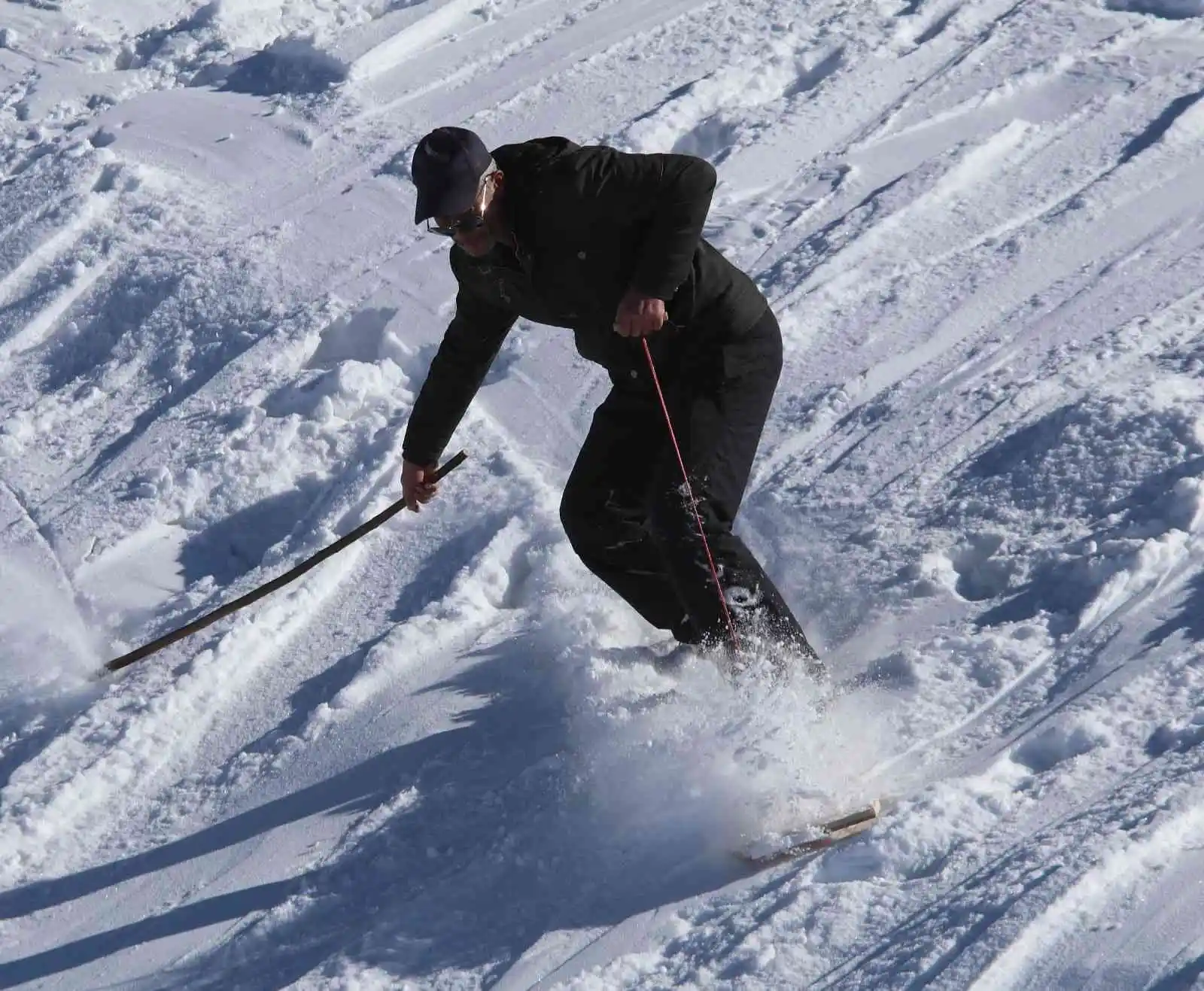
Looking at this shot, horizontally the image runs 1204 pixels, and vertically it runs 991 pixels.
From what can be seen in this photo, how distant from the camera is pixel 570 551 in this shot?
489cm

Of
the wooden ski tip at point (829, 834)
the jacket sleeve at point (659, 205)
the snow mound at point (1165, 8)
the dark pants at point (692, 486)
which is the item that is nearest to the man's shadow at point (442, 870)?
the wooden ski tip at point (829, 834)

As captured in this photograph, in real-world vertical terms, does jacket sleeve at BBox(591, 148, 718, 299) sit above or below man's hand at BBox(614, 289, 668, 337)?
above

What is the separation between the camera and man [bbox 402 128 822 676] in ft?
12.1

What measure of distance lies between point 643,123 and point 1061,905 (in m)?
4.55

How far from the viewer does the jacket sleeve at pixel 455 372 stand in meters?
4.16

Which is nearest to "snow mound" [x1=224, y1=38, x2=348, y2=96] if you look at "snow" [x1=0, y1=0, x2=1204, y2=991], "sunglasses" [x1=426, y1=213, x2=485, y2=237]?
"snow" [x1=0, y1=0, x2=1204, y2=991]

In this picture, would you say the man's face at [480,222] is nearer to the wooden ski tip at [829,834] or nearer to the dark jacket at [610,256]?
the dark jacket at [610,256]

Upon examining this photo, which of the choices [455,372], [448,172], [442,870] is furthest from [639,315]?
[442,870]

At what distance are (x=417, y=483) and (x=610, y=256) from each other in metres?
1.02

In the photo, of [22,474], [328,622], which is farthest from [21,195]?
[328,622]

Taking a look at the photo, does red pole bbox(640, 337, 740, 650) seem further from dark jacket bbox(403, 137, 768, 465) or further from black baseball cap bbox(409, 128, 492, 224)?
black baseball cap bbox(409, 128, 492, 224)

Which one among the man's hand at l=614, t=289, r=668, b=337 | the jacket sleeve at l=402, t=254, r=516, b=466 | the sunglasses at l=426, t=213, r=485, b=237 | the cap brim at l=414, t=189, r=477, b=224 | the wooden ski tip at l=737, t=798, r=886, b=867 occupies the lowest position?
the wooden ski tip at l=737, t=798, r=886, b=867

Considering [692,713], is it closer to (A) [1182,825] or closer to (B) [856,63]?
(A) [1182,825]

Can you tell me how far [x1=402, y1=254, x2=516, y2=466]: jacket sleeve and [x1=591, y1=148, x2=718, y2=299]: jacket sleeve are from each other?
0.53 meters
